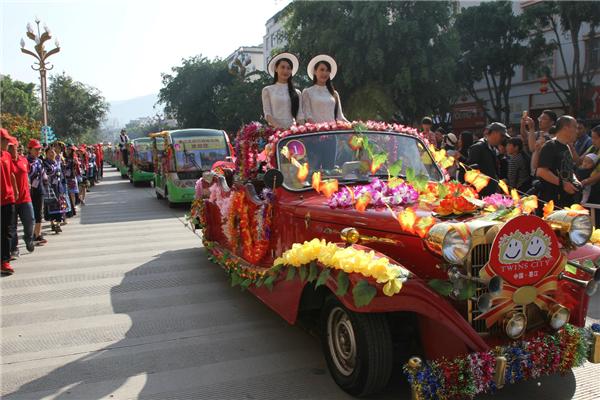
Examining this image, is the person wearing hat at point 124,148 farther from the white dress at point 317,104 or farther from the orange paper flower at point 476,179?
the orange paper flower at point 476,179

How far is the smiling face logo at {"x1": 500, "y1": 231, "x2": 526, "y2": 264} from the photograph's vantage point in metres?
2.92

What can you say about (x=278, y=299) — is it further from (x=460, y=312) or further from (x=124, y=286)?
(x=124, y=286)

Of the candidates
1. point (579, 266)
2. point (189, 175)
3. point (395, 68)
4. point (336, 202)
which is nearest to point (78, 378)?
point (336, 202)

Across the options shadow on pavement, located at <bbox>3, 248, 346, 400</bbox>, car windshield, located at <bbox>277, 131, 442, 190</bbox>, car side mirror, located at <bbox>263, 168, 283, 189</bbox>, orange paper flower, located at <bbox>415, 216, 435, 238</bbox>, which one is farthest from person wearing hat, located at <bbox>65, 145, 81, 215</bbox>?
orange paper flower, located at <bbox>415, 216, 435, 238</bbox>

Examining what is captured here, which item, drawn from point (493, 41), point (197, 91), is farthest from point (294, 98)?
point (197, 91)

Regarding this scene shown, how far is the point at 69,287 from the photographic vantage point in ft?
21.0

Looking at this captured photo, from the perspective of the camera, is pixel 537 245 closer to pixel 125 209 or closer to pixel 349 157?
pixel 349 157

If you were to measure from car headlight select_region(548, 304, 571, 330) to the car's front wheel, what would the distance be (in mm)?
1013

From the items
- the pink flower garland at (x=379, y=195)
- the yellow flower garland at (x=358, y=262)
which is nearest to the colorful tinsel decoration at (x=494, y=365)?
the yellow flower garland at (x=358, y=262)

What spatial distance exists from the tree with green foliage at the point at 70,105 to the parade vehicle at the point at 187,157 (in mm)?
31242

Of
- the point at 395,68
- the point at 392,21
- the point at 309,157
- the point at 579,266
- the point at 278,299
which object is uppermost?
the point at 392,21

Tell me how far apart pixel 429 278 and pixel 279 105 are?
3.41 meters

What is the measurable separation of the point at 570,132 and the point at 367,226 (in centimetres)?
354

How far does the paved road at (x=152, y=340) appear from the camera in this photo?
12.0ft
